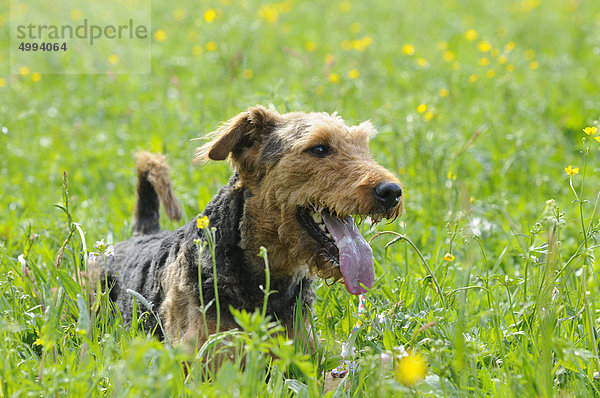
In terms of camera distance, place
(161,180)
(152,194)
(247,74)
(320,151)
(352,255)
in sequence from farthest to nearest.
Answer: (247,74) < (152,194) < (161,180) < (320,151) < (352,255)

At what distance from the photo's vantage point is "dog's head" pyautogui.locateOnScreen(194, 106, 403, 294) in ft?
11.2

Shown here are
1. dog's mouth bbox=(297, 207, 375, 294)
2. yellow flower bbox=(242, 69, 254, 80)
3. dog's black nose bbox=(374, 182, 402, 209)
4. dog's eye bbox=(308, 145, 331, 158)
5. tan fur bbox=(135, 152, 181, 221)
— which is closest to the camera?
dog's black nose bbox=(374, 182, 402, 209)

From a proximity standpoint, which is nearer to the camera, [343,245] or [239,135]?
[343,245]

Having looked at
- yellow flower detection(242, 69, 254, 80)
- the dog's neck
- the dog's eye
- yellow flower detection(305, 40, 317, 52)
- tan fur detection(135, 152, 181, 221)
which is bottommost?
the dog's neck

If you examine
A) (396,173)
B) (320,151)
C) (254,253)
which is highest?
(320,151)

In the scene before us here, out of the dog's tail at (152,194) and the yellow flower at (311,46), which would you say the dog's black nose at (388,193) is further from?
the yellow flower at (311,46)

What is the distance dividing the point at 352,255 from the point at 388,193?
39 cm

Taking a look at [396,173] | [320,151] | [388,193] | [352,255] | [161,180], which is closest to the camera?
[388,193]

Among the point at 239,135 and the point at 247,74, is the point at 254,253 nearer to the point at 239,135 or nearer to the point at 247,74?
the point at 239,135

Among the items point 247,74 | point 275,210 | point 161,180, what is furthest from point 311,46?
point 275,210

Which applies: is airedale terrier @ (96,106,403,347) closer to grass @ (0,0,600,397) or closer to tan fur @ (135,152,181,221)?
grass @ (0,0,600,397)

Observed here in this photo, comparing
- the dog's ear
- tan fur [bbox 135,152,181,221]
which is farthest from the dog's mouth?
tan fur [bbox 135,152,181,221]

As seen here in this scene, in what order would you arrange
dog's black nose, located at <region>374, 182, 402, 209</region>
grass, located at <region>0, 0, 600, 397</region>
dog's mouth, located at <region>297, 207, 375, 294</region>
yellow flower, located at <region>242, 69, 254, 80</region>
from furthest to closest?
yellow flower, located at <region>242, 69, 254, 80</region> → dog's mouth, located at <region>297, 207, 375, 294</region> → dog's black nose, located at <region>374, 182, 402, 209</region> → grass, located at <region>0, 0, 600, 397</region>

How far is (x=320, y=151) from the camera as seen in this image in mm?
3654
